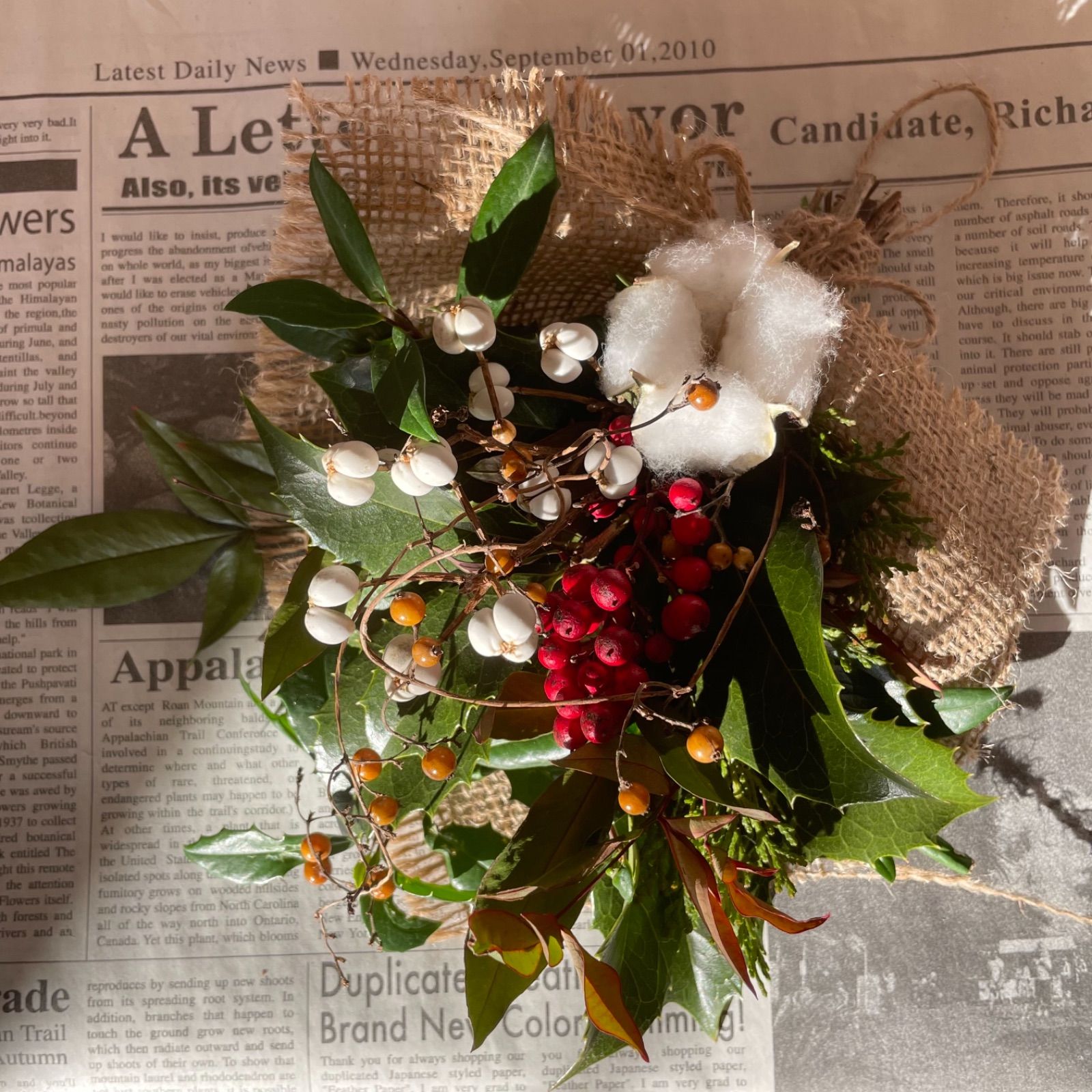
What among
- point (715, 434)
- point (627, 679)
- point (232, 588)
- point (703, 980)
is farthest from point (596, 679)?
point (232, 588)

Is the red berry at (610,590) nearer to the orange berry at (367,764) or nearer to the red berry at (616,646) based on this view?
the red berry at (616,646)

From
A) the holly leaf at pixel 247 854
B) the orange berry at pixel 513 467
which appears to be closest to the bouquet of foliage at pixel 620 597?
the orange berry at pixel 513 467

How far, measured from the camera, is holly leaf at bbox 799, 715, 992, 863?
0.37 metres

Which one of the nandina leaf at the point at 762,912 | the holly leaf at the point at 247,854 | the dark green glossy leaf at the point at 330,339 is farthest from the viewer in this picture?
the holly leaf at the point at 247,854

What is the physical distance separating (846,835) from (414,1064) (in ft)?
1.22

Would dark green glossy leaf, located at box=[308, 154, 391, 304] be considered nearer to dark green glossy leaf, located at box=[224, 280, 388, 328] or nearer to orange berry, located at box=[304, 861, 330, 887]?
dark green glossy leaf, located at box=[224, 280, 388, 328]

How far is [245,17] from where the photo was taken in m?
0.60

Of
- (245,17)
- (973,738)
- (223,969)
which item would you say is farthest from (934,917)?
(245,17)

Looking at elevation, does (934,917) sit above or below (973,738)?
below

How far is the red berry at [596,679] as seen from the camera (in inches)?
13.5

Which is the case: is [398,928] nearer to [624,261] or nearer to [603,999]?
[603,999]

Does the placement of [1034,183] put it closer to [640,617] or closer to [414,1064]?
[640,617]

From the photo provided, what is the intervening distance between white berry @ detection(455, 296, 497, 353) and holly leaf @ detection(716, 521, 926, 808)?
15 centimetres

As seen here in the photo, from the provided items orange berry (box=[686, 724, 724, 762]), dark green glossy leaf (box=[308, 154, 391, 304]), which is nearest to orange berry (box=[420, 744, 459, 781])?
orange berry (box=[686, 724, 724, 762])
